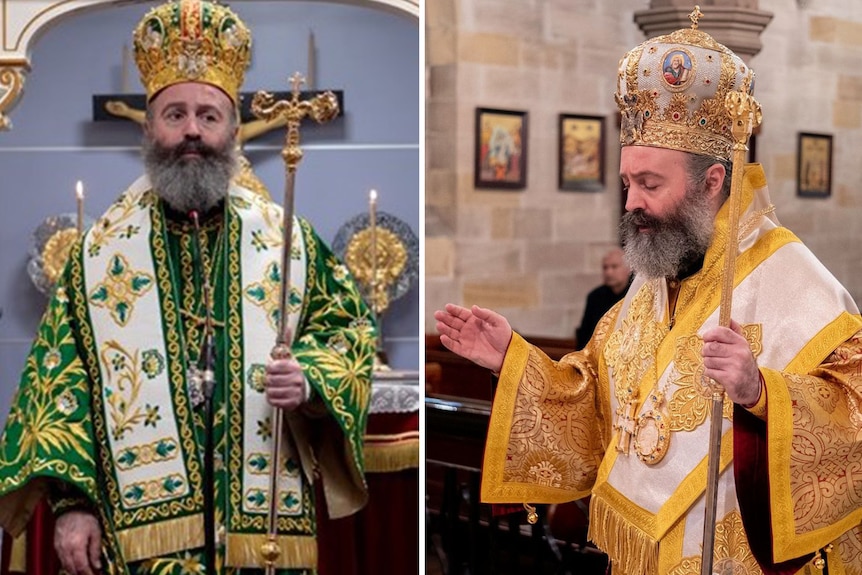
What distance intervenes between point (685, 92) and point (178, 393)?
1895 millimetres

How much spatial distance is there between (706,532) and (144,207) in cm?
219

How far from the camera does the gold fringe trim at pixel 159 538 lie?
4.05m

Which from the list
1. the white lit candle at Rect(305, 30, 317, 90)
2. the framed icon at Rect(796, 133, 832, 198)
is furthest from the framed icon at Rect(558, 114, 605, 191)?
the white lit candle at Rect(305, 30, 317, 90)

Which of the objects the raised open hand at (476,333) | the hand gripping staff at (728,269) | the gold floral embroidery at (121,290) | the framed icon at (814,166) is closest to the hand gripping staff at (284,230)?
the gold floral embroidery at (121,290)

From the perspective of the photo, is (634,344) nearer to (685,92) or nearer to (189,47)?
(685,92)

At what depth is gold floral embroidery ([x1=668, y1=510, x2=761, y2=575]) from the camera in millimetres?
2881

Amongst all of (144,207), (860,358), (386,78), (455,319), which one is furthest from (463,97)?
(860,358)

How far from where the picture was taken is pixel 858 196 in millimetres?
3377

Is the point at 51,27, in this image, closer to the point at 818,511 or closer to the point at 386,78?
the point at 386,78

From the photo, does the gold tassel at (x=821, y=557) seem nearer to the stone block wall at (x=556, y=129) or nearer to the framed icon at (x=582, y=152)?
the stone block wall at (x=556, y=129)

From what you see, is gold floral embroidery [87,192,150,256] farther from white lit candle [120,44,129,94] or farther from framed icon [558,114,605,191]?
framed icon [558,114,605,191]

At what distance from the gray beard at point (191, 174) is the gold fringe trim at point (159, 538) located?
0.95 meters

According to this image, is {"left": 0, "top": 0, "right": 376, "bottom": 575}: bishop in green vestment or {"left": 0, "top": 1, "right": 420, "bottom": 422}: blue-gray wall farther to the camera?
{"left": 0, "top": 1, "right": 420, "bottom": 422}: blue-gray wall

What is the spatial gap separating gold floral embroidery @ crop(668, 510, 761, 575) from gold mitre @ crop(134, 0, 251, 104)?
2.14m
